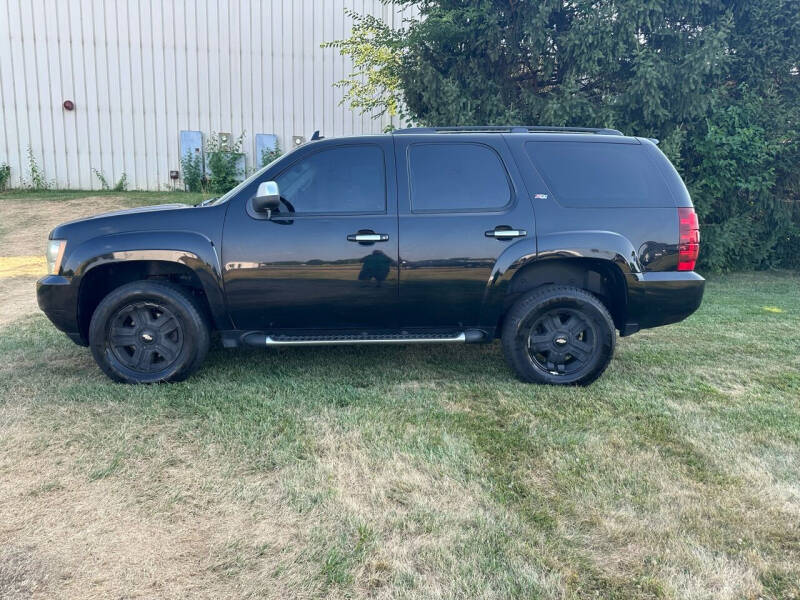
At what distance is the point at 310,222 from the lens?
4.09 metres

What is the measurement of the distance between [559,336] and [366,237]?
62.5 inches

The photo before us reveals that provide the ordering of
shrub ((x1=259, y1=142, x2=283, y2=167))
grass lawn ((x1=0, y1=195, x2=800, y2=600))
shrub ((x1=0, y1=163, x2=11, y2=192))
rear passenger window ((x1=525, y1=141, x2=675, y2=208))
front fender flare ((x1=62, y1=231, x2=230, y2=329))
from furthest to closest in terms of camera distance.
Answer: shrub ((x1=259, y1=142, x2=283, y2=167))
shrub ((x1=0, y1=163, x2=11, y2=192))
rear passenger window ((x1=525, y1=141, x2=675, y2=208))
front fender flare ((x1=62, y1=231, x2=230, y2=329))
grass lawn ((x1=0, y1=195, x2=800, y2=600))

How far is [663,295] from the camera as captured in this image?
4203mm

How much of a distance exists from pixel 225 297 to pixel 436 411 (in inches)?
65.8

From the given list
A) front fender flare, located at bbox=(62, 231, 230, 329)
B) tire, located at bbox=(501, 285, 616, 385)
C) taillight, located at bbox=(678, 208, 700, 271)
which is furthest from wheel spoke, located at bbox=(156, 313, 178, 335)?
taillight, located at bbox=(678, 208, 700, 271)

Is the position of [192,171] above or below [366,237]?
above

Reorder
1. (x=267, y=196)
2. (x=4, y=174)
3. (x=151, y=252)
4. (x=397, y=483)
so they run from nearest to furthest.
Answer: (x=397, y=483), (x=267, y=196), (x=151, y=252), (x=4, y=174)

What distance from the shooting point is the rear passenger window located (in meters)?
4.23

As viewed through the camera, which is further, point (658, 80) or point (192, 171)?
point (192, 171)

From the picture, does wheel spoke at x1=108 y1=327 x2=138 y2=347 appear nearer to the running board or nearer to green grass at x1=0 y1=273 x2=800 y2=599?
green grass at x1=0 y1=273 x2=800 y2=599

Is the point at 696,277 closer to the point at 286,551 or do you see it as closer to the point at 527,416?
the point at 527,416

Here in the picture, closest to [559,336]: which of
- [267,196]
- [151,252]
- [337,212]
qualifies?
[337,212]

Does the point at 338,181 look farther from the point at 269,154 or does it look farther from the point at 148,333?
the point at 269,154

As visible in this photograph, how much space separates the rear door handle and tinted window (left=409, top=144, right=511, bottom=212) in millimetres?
186
